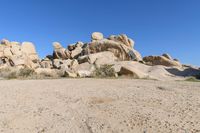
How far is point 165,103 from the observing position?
835cm

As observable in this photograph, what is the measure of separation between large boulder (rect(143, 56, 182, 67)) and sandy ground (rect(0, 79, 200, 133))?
95.9 ft

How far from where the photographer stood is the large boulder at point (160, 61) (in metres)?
38.3

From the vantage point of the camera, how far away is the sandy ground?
6109mm

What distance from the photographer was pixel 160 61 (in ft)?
130

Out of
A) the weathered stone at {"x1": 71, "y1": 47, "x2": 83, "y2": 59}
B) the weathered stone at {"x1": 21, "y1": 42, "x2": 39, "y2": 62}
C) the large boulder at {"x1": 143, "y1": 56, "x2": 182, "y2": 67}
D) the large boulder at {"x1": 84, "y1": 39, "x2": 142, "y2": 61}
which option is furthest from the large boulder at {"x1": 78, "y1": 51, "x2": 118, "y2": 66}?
the weathered stone at {"x1": 21, "y1": 42, "x2": 39, "y2": 62}

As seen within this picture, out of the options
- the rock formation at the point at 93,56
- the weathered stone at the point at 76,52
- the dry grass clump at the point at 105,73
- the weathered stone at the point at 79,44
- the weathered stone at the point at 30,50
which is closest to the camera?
the dry grass clump at the point at 105,73

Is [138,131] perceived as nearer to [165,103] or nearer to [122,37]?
[165,103]

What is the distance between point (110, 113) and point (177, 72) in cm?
2708

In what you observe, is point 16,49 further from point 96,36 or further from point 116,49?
point 116,49

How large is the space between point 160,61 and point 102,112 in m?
33.6

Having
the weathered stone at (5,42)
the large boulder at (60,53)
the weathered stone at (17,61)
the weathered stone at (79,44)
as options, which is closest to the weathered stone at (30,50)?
the weathered stone at (5,42)

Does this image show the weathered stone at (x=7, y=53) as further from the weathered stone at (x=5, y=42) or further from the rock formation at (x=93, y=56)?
the weathered stone at (x=5, y=42)

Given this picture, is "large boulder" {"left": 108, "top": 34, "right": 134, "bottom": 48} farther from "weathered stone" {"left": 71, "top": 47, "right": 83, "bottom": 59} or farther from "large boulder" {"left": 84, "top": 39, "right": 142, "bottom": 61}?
"weathered stone" {"left": 71, "top": 47, "right": 83, "bottom": 59}

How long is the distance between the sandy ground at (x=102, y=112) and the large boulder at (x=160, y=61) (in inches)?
1151
